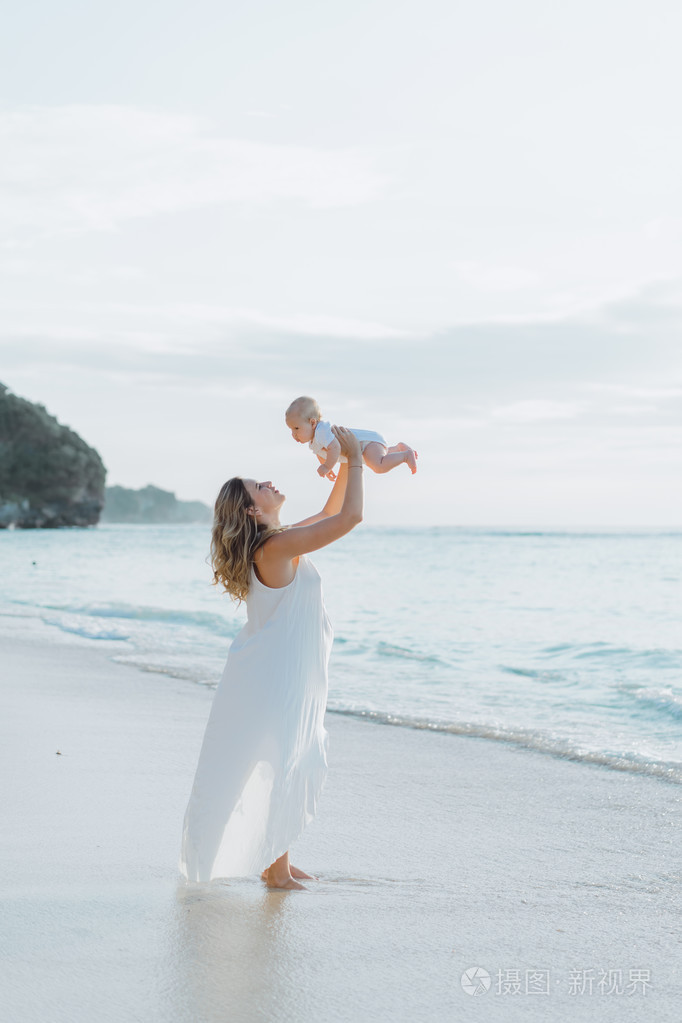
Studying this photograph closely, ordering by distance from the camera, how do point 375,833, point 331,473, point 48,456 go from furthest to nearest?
point 48,456, point 375,833, point 331,473

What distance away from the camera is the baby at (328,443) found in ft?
13.3

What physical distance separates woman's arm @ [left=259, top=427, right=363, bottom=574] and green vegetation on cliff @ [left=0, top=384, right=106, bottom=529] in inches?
3700

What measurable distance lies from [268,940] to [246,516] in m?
1.56

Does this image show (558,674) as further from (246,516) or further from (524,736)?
(246,516)

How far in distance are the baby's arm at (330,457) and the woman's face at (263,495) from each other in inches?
12.1

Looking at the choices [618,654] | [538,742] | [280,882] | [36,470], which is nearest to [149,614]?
[618,654]

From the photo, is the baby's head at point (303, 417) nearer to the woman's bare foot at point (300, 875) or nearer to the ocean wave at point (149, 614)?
the woman's bare foot at point (300, 875)

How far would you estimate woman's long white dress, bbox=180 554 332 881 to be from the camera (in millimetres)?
3793

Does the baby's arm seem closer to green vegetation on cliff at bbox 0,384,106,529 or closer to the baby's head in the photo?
the baby's head

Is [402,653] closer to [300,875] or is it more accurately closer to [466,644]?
[466,644]

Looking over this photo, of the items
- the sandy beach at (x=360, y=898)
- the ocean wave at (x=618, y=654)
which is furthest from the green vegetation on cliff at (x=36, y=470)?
the sandy beach at (x=360, y=898)

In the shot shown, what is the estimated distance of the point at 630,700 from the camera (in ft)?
30.3

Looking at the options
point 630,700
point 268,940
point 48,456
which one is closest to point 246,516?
point 268,940

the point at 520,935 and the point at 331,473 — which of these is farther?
the point at 331,473
